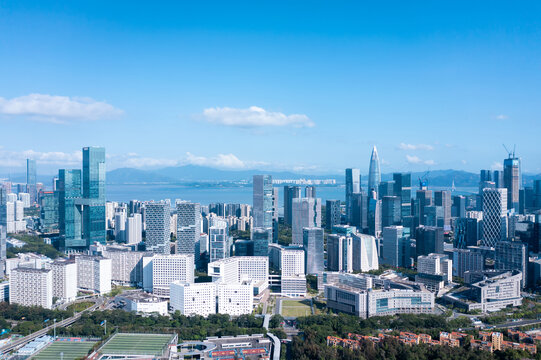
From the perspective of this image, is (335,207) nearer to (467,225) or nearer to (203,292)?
(467,225)

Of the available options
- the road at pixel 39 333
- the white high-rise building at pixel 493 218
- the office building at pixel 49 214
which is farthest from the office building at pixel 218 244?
the office building at pixel 49 214

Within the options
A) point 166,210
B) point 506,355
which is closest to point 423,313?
point 506,355

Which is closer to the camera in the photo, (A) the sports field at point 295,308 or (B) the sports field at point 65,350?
(B) the sports field at point 65,350

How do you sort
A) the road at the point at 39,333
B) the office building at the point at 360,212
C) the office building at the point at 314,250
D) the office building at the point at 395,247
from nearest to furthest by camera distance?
the road at the point at 39,333, the office building at the point at 314,250, the office building at the point at 395,247, the office building at the point at 360,212

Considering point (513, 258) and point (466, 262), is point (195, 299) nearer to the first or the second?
point (466, 262)

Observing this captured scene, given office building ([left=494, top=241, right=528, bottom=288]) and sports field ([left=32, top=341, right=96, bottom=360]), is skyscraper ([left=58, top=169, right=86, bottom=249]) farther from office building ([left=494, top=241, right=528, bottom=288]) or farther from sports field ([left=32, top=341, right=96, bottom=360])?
office building ([left=494, top=241, right=528, bottom=288])

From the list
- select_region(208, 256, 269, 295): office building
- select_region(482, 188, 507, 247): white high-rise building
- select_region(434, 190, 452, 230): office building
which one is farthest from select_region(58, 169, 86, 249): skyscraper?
select_region(434, 190, 452, 230): office building

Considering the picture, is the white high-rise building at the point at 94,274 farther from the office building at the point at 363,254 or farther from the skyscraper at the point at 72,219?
the office building at the point at 363,254

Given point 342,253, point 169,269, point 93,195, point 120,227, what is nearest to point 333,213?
point 342,253
